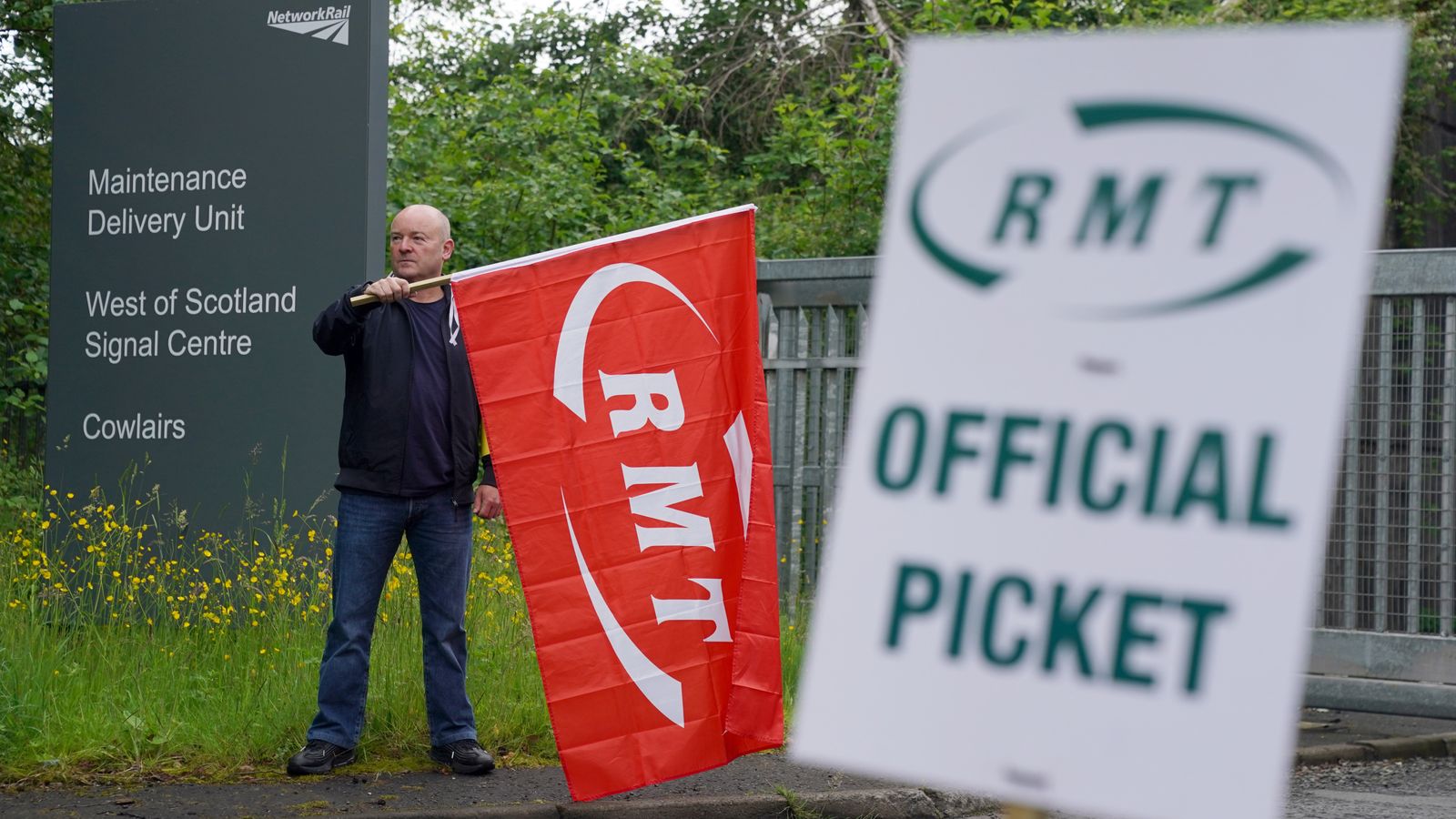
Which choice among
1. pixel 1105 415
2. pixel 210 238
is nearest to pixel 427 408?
pixel 210 238

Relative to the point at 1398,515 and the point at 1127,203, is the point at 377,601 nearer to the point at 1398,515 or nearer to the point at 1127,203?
the point at 1127,203

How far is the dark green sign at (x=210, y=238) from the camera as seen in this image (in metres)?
7.89

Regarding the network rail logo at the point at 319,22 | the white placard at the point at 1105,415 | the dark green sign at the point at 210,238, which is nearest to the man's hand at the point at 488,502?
the dark green sign at the point at 210,238

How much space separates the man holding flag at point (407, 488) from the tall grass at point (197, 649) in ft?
1.04

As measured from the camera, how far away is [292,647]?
269 inches

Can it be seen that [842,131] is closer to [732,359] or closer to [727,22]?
[727,22]

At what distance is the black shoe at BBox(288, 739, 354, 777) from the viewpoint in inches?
229

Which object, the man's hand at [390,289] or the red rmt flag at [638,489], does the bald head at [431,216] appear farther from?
the red rmt flag at [638,489]

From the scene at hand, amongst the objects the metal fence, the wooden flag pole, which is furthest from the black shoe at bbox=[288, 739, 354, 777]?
the metal fence

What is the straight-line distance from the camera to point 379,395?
5.81 metres

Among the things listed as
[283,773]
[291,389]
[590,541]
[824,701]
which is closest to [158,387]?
[291,389]

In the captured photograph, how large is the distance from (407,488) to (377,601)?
458 millimetres

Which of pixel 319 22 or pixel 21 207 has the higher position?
pixel 319 22

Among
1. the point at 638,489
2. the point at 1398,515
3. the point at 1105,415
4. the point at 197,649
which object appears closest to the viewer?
the point at 1105,415
